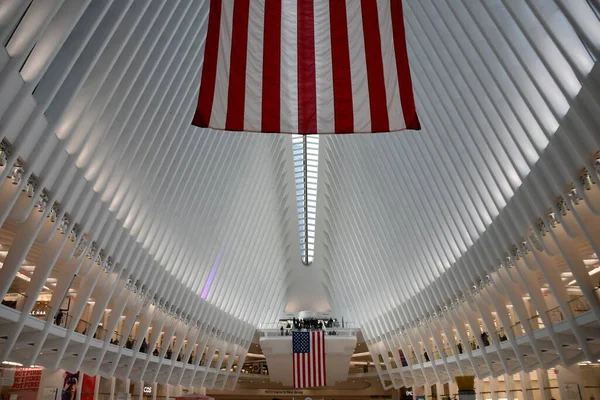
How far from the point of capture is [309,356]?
3067cm

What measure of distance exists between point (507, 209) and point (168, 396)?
82.8 ft

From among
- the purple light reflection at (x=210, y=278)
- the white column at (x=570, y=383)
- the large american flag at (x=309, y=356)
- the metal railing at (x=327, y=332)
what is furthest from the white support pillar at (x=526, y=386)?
the purple light reflection at (x=210, y=278)

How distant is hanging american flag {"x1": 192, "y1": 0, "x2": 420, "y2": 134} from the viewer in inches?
295

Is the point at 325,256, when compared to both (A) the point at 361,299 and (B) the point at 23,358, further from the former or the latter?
(B) the point at 23,358

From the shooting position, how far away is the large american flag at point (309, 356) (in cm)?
3006

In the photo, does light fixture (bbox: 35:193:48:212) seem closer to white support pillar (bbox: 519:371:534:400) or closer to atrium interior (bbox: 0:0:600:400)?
atrium interior (bbox: 0:0:600:400)

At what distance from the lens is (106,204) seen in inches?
635

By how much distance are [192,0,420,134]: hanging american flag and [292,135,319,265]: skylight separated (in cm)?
3084

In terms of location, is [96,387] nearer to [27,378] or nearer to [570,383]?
[27,378]

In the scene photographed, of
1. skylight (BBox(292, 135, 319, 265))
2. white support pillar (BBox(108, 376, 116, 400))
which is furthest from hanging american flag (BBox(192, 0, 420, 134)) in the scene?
skylight (BBox(292, 135, 319, 265))

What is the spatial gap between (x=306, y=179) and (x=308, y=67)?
118 ft

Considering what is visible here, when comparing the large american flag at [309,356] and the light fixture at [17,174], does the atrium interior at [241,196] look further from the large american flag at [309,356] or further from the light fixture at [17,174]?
the large american flag at [309,356]

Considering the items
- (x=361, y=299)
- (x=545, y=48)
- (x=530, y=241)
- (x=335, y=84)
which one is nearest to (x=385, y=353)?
(x=361, y=299)

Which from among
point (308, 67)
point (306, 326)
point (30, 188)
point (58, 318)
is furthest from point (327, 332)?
point (308, 67)
